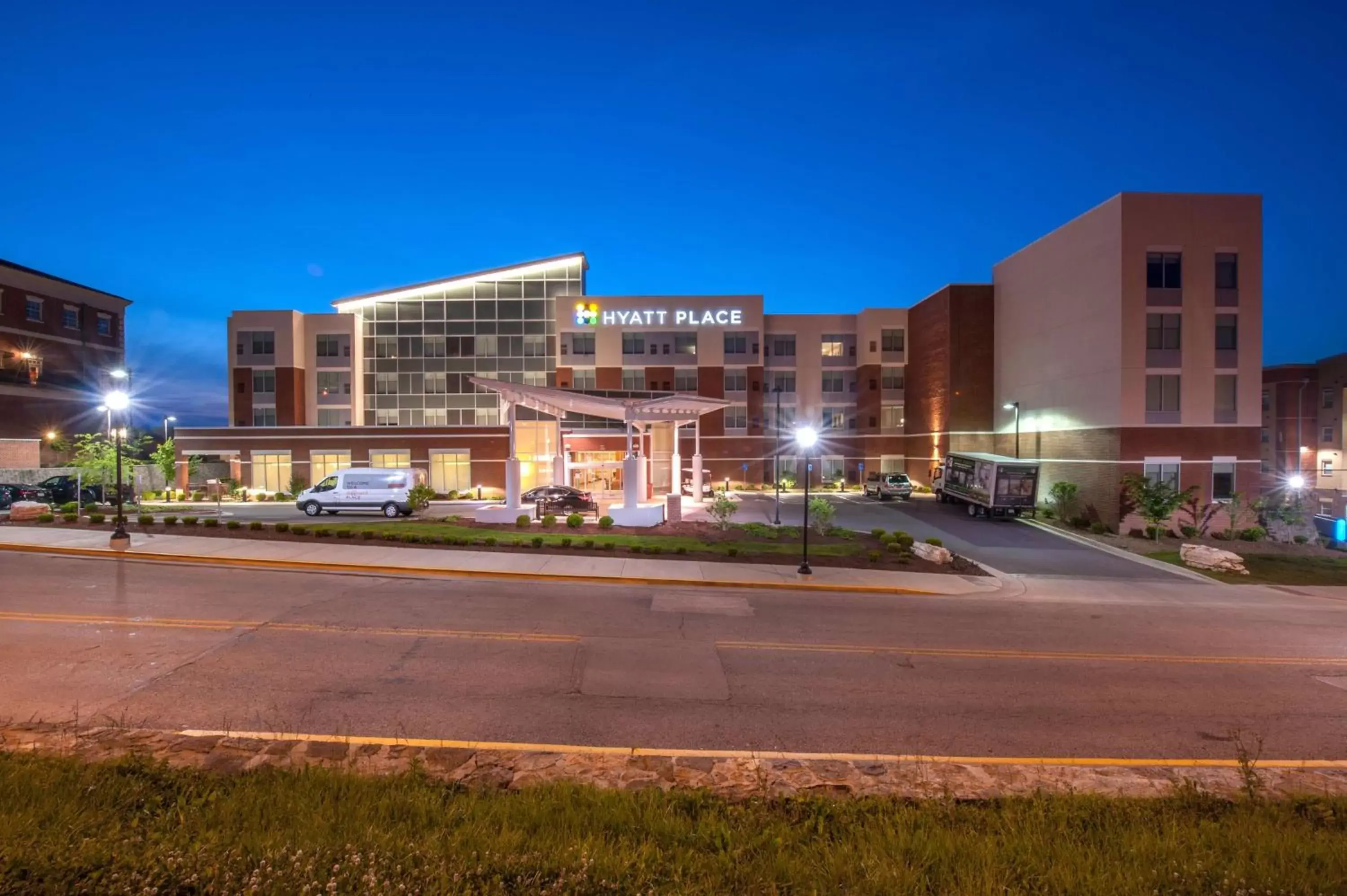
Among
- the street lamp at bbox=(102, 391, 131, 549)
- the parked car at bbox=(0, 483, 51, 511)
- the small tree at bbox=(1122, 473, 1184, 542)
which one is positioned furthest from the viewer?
the parked car at bbox=(0, 483, 51, 511)

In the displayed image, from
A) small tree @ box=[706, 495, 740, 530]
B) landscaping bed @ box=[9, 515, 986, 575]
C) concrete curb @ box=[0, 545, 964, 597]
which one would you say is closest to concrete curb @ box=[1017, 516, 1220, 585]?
landscaping bed @ box=[9, 515, 986, 575]

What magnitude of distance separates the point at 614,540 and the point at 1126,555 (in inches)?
835

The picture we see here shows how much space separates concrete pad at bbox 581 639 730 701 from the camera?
8.74 metres

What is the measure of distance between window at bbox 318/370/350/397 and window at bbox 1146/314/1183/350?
5875 centimetres

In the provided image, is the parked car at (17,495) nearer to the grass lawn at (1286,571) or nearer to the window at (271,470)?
the window at (271,470)

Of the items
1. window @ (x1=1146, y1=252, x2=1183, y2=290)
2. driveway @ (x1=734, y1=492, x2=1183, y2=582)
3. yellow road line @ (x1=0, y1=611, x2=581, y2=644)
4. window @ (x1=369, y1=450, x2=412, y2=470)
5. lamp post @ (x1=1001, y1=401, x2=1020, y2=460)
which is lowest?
driveway @ (x1=734, y1=492, x2=1183, y2=582)

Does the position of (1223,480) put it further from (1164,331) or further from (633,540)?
(633,540)

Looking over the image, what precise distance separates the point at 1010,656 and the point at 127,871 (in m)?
A: 11.9

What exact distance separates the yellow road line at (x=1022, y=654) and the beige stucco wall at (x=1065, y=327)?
24.7 meters

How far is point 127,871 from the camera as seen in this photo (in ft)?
12.7

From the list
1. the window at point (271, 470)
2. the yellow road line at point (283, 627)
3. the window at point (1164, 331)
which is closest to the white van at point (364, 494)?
the window at point (271, 470)

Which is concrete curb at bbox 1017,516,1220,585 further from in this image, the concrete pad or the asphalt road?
the concrete pad

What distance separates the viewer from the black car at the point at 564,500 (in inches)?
1196

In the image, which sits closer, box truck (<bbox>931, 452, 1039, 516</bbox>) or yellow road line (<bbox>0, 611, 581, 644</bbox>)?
yellow road line (<bbox>0, 611, 581, 644</bbox>)
